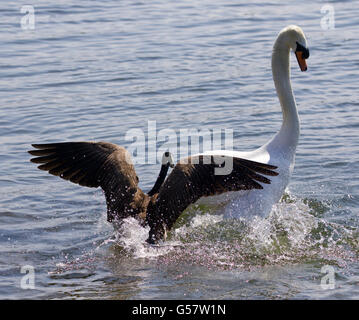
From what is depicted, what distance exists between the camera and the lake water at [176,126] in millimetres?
6819

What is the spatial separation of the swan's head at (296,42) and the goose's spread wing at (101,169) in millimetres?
2147

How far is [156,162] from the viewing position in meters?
9.91

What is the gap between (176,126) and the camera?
1080 centimetres

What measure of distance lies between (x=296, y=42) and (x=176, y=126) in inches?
120

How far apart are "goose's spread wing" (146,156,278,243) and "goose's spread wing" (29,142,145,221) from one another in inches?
16.2

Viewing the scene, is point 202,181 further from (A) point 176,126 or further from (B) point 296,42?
(A) point 176,126

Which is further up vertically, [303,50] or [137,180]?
[303,50]
